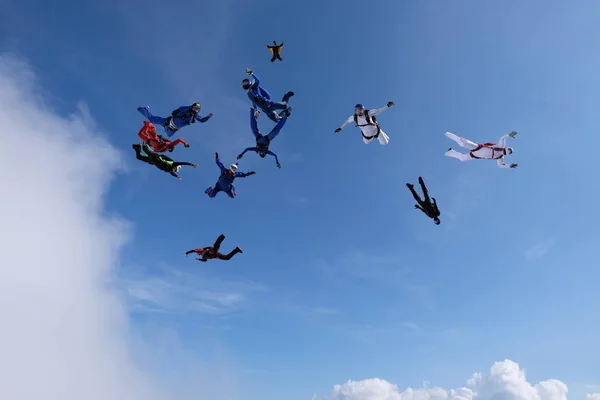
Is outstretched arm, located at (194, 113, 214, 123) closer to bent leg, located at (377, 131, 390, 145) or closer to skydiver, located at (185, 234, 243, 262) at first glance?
skydiver, located at (185, 234, 243, 262)

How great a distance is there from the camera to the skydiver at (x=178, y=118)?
2347 centimetres

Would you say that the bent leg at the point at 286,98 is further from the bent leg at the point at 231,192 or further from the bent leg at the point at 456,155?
the bent leg at the point at 456,155

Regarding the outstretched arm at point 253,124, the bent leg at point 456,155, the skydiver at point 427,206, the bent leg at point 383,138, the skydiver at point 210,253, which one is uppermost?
the outstretched arm at point 253,124

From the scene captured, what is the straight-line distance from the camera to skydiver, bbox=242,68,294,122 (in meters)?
23.1

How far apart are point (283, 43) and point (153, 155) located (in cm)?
1081

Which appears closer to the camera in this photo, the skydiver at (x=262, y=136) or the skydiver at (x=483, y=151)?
the skydiver at (x=483, y=151)

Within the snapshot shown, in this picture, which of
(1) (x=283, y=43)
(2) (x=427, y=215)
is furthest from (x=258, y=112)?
(2) (x=427, y=215)

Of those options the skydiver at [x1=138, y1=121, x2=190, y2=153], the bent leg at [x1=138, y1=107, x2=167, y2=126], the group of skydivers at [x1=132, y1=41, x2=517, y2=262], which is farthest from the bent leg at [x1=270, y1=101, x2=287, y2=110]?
the bent leg at [x1=138, y1=107, x2=167, y2=126]

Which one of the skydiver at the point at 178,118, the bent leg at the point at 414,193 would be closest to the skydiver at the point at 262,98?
the skydiver at the point at 178,118

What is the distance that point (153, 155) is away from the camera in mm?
21688

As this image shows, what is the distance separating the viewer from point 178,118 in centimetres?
2359

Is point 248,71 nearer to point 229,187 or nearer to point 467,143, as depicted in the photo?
point 229,187

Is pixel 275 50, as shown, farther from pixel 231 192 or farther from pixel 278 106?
pixel 231 192

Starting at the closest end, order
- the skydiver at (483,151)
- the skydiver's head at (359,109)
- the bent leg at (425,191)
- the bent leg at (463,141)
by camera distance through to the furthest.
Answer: the bent leg at (425,191) → the skydiver at (483,151) → the bent leg at (463,141) → the skydiver's head at (359,109)
